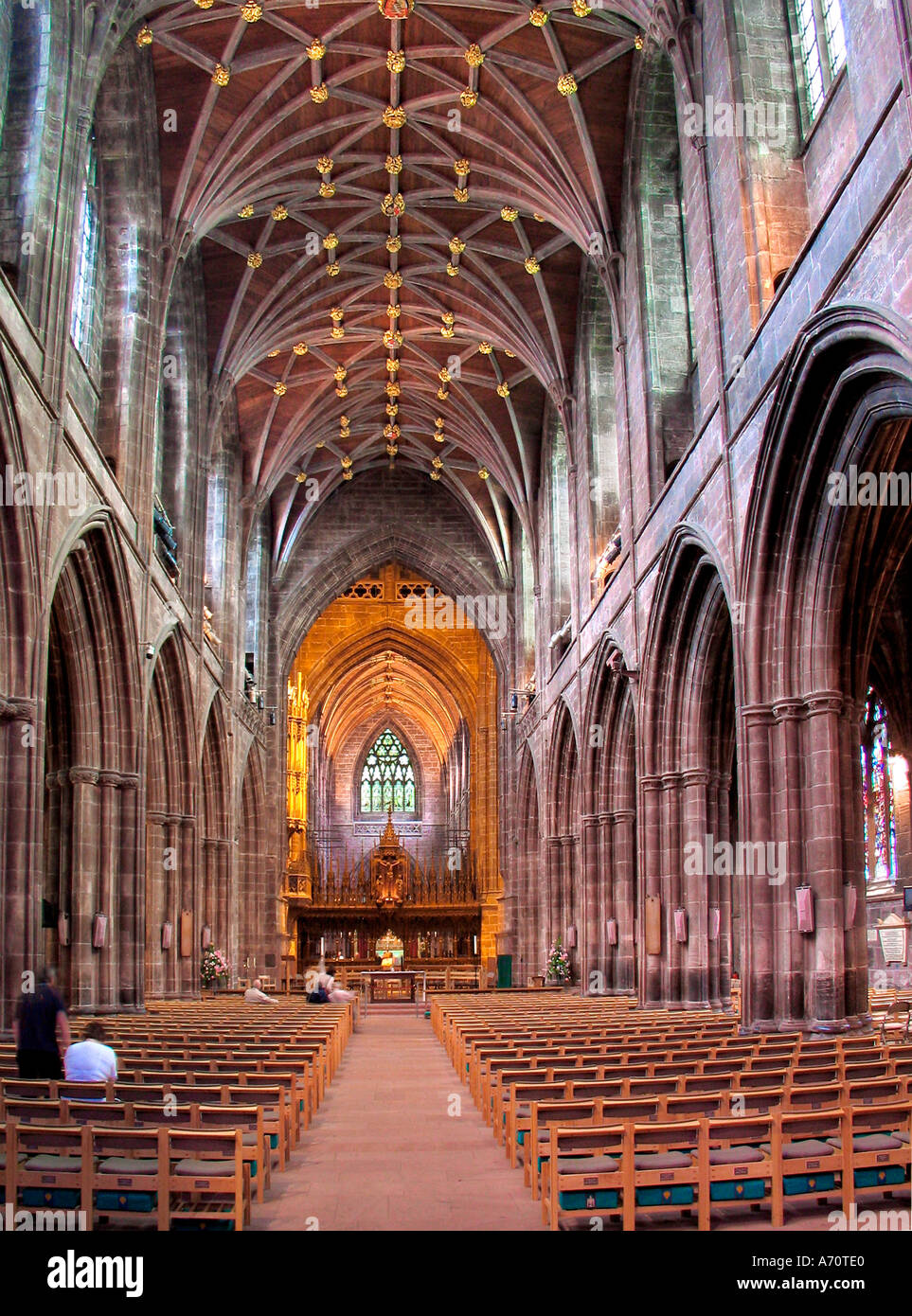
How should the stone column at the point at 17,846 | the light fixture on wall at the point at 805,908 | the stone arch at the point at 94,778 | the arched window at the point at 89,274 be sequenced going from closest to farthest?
the stone column at the point at 17,846 < the light fixture on wall at the point at 805,908 < the stone arch at the point at 94,778 < the arched window at the point at 89,274

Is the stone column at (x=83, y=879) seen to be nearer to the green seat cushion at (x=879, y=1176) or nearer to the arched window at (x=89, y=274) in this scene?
the arched window at (x=89, y=274)

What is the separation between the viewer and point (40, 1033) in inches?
356

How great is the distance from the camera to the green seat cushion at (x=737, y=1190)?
267 inches

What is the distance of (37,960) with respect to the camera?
1463cm

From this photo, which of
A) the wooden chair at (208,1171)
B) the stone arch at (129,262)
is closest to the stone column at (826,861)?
the wooden chair at (208,1171)

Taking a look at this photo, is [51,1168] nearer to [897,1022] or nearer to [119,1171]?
[119,1171]

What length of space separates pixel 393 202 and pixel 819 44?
13578 millimetres

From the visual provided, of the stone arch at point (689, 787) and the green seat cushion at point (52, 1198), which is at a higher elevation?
the stone arch at point (689, 787)

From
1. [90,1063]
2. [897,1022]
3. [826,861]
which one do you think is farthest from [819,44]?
[90,1063]

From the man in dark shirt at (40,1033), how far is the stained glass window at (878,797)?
19691mm

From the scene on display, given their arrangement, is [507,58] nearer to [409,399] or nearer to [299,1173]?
[409,399]

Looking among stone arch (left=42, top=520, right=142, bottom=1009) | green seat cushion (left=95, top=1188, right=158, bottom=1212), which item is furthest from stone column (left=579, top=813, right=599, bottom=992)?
green seat cushion (left=95, top=1188, right=158, bottom=1212)

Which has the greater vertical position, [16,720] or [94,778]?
[16,720]
